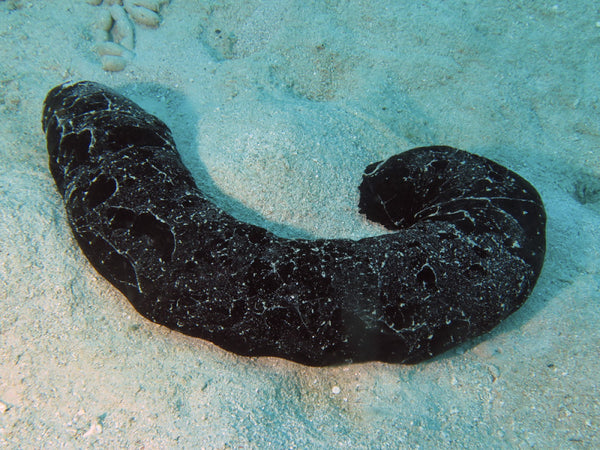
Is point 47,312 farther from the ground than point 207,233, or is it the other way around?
point 207,233

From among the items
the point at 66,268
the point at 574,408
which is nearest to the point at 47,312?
the point at 66,268

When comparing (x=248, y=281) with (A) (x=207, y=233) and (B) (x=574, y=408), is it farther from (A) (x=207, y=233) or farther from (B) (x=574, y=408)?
(B) (x=574, y=408)

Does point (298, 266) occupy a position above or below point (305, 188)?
above

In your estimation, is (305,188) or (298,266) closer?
(298,266)

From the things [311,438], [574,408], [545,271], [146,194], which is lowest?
[311,438]
